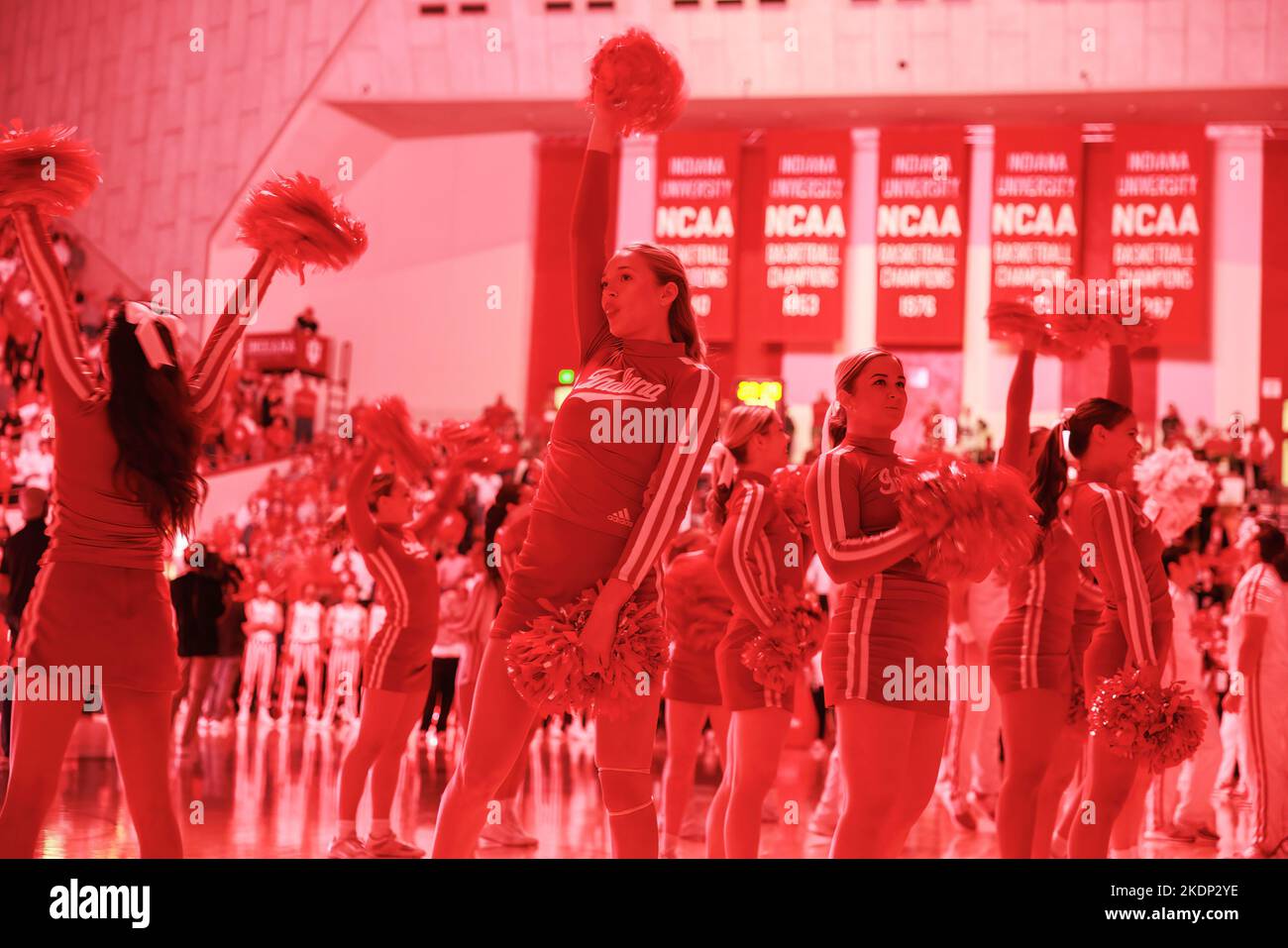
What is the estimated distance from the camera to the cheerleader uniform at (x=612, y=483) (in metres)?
2.73

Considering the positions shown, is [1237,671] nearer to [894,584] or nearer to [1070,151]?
[894,584]

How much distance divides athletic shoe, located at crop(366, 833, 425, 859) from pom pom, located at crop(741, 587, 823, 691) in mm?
1574

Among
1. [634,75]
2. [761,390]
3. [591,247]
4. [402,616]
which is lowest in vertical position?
[402,616]

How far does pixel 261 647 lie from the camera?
1137 centimetres

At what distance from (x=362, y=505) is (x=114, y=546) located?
1.99m

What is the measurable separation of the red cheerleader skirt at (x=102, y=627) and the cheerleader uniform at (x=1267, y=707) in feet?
13.9

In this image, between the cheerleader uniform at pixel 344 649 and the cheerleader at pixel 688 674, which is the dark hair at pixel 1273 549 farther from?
the cheerleader uniform at pixel 344 649

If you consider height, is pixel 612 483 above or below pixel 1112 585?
above

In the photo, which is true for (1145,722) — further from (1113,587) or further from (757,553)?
(757,553)

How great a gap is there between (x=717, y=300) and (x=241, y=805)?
545 inches

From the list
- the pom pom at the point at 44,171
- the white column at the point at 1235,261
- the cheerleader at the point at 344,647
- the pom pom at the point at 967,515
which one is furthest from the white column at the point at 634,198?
the pom pom at the point at 967,515

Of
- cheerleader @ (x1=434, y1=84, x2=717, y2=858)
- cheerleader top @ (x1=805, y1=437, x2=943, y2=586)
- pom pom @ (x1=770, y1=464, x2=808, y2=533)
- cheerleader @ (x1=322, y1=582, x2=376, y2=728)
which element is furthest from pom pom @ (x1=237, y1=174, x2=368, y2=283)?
cheerleader @ (x1=322, y1=582, x2=376, y2=728)

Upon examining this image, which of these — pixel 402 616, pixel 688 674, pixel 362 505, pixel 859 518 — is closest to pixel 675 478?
pixel 859 518

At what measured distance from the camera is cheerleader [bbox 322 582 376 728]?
35.6 ft
